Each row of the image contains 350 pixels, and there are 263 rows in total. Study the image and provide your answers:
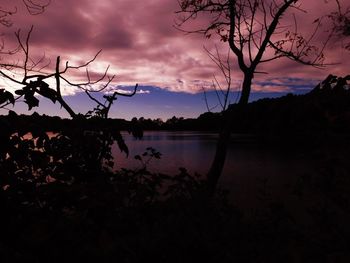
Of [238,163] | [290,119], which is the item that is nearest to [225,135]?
[290,119]

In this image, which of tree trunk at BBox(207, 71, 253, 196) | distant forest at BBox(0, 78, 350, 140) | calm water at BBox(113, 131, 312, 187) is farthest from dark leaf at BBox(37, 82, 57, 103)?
tree trunk at BBox(207, 71, 253, 196)

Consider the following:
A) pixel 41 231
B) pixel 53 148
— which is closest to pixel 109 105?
Answer: pixel 53 148

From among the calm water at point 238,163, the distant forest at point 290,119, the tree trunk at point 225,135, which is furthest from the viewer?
Result: the calm water at point 238,163

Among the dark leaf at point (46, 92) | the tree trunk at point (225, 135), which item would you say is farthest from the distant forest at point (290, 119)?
the tree trunk at point (225, 135)

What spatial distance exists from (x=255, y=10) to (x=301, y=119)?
14.1ft

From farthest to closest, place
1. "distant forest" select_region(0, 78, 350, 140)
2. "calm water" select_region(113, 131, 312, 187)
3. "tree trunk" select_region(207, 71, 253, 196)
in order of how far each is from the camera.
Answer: "calm water" select_region(113, 131, 312, 187)
"tree trunk" select_region(207, 71, 253, 196)
"distant forest" select_region(0, 78, 350, 140)

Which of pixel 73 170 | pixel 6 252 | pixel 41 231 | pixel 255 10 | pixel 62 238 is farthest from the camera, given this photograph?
pixel 255 10

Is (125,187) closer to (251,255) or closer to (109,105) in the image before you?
(251,255)

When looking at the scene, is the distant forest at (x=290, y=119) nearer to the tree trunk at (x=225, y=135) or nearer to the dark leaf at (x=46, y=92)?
the dark leaf at (x=46, y=92)

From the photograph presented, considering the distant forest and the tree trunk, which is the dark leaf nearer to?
the distant forest

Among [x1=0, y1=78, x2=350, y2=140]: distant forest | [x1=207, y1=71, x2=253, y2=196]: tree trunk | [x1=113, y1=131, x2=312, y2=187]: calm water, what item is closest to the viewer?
[x1=0, y1=78, x2=350, y2=140]: distant forest

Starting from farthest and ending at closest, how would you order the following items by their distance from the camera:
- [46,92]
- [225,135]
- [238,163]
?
[238,163]
[225,135]
[46,92]

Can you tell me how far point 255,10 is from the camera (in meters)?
6.92

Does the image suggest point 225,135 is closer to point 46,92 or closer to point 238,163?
point 46,92
